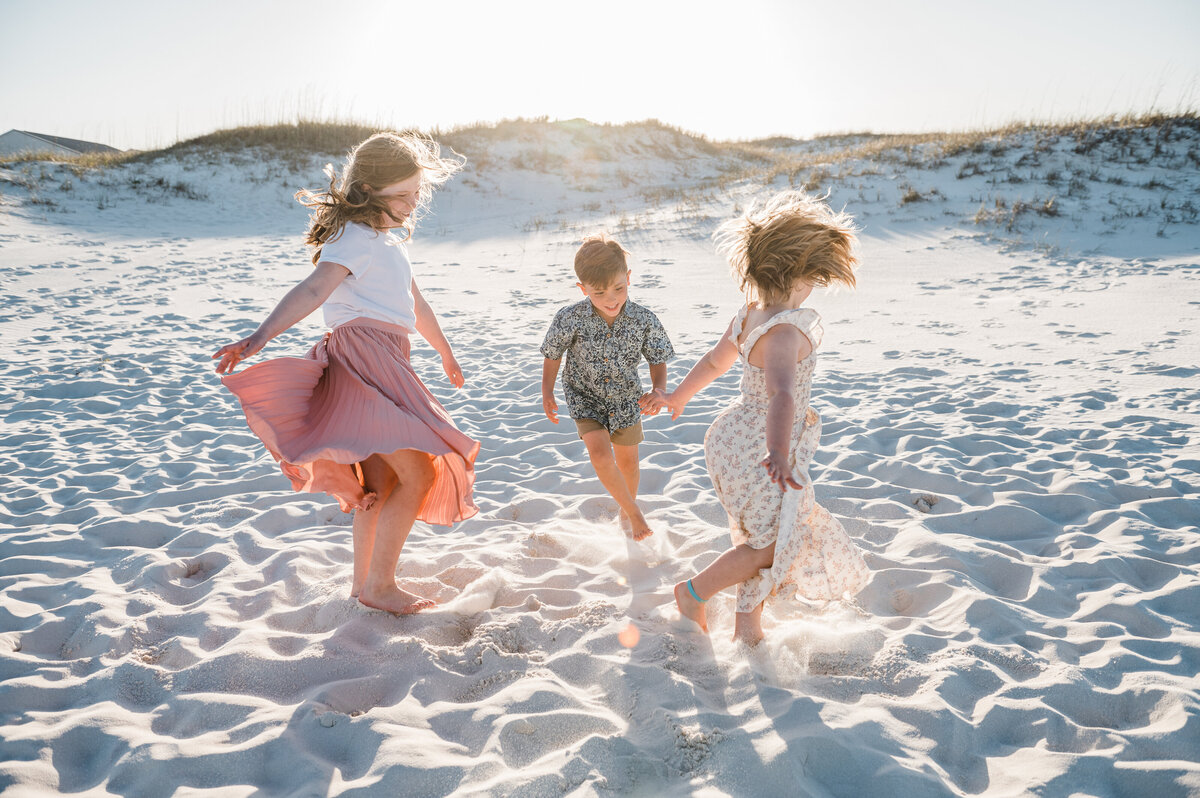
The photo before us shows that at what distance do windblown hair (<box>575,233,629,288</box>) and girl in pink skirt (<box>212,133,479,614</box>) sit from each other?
75 centimetres

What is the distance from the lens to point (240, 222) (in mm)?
14805

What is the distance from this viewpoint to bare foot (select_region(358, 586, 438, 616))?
2730 mm

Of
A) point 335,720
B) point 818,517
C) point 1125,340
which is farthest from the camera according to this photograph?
point 1125,340

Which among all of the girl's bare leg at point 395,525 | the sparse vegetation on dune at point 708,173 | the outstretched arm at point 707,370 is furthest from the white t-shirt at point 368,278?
the sparse vegetation on dune at point 708,173

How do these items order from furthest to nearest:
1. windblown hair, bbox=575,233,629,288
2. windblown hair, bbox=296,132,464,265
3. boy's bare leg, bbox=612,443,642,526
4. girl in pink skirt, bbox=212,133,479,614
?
boy's bare leg, bbox=612,443,642,526 < windblown hair, bbox=575,233,629,288 < windblown hair, bbox=296,132,464,265 < girl in pink skirt, bbox=212,133,479,614

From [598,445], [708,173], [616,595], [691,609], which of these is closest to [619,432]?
[598,445]

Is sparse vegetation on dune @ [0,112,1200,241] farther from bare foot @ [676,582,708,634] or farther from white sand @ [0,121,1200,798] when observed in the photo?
bare foot @ [676,582,708,634]

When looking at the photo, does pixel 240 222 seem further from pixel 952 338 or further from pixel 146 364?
pixel 952 338

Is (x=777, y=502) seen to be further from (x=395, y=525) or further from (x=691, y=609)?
(x=395, y=525)

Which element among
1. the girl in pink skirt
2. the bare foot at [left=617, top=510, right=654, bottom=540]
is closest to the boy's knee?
the bare foot at [left=617, top=510, right=654, bottom=540]

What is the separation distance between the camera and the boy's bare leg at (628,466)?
11.8 feet

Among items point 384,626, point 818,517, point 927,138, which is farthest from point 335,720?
point 927,138

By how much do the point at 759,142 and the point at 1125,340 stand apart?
2953cm

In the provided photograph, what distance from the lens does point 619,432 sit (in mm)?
3527
